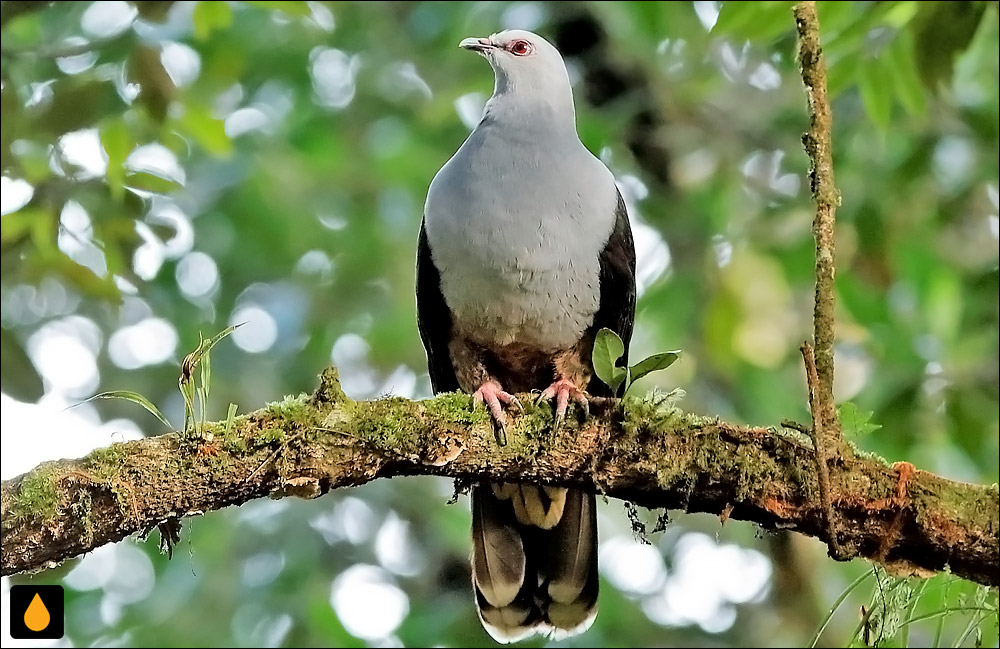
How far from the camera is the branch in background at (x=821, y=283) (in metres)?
2.11

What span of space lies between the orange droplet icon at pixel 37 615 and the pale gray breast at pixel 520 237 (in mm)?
1381

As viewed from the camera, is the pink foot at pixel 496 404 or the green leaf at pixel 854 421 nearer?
the pink foot at pixel 496 404

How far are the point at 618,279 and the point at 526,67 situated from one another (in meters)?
0.82

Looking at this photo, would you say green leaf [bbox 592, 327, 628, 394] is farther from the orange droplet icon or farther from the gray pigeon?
the orange droplet icon

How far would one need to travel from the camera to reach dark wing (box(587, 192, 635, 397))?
123 inches

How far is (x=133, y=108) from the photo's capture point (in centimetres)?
309

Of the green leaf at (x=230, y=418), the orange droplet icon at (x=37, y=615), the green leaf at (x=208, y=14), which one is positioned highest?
the green leaf at (x=208, y=14)

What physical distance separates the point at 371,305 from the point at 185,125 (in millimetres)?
2220

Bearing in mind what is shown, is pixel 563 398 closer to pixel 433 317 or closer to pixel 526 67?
pixel 433 317

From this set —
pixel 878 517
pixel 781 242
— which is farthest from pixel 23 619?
pixel 781 242

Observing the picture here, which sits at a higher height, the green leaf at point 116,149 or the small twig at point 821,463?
the small twig at point 821,463

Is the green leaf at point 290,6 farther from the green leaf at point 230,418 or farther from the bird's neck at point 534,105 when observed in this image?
the green leaf at point 230,418

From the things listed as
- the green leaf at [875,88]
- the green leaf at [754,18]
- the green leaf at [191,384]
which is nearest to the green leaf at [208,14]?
the green leaf at [754,18]

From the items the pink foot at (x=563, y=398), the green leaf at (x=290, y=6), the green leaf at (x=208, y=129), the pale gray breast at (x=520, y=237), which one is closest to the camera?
the pink foot at (x=563, y=398)
